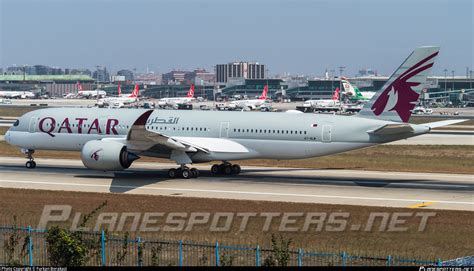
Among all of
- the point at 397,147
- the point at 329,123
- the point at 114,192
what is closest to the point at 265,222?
the point at 114,192

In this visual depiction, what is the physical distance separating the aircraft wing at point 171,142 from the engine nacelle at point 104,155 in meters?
1.05

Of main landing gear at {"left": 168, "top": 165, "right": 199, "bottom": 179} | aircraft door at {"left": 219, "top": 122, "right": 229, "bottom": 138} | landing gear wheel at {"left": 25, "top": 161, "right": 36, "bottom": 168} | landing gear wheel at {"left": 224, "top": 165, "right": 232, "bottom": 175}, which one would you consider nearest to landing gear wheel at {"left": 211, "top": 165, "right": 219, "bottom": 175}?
landing gear wheel at {"left": 224, "top": 165, "right": 232, "bottom": 175}

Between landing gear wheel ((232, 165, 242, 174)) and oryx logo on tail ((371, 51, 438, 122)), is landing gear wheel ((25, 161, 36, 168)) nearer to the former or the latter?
landing gear wheel ((232, 165, 242, 174))

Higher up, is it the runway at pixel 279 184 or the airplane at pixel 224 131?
the airplane at pixel 224 131

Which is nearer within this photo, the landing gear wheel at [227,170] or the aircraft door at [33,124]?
the landing gear wheel at [227,170]

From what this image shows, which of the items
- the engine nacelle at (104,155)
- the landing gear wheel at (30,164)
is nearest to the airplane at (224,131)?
the engine nacelle at (104,155)

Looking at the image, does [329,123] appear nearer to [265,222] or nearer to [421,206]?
[421,206]

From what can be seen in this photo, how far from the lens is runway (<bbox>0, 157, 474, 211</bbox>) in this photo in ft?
146

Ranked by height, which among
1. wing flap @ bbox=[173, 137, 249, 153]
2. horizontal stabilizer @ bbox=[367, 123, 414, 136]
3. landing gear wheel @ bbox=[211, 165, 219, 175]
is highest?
horizontal stabilizer @ bbox=[367, 123, 414, 136]

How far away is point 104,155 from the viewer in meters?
50.7

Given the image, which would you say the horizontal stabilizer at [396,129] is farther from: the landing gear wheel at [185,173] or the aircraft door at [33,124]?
the aircraft door at [33,124]

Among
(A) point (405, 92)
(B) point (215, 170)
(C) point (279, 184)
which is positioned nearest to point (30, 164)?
(B) point (215, 170)

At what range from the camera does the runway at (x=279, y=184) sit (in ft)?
146

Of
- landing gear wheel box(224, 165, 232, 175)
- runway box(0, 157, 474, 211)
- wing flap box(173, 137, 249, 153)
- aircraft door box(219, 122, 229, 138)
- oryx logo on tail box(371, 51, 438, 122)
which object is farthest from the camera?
landing gear wheel box(224, 165, 232, 175)
